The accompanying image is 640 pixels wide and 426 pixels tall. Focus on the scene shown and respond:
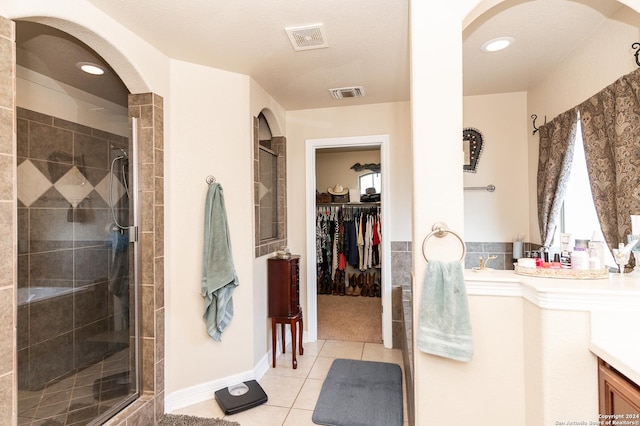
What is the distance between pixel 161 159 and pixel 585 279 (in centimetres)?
246

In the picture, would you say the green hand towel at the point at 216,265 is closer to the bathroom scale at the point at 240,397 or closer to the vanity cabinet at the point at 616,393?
the bathroom scale at the point at 240,397

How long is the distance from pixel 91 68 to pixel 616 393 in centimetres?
341

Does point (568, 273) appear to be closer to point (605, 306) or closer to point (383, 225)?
point (605, 306)

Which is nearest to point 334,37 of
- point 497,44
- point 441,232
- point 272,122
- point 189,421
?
point 497,44

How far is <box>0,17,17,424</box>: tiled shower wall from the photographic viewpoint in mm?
1273

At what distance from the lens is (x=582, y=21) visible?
1906 mm

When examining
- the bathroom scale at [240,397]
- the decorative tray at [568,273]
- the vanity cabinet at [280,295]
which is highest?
the decorative tray at [568,273]

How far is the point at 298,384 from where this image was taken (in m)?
2.59

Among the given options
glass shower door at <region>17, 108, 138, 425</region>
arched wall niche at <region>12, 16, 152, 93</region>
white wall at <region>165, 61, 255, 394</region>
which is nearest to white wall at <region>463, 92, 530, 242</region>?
white wall at <region>165, 61, 255, 394</region>

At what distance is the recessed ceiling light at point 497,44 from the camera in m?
2.14

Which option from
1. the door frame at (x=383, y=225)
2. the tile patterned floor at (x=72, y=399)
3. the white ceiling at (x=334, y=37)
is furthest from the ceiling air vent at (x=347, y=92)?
the tile patterned floor at (x=72, y=399)

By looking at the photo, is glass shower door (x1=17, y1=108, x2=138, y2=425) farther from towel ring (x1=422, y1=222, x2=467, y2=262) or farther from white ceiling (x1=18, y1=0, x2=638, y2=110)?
towel ring (x1=422, y1=222, x2=467, y2=262)

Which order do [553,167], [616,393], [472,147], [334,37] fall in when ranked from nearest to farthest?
[616,393]
[334,37]
[553,167]
[472,147]

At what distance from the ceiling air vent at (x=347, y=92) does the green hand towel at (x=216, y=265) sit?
1.45 meters
